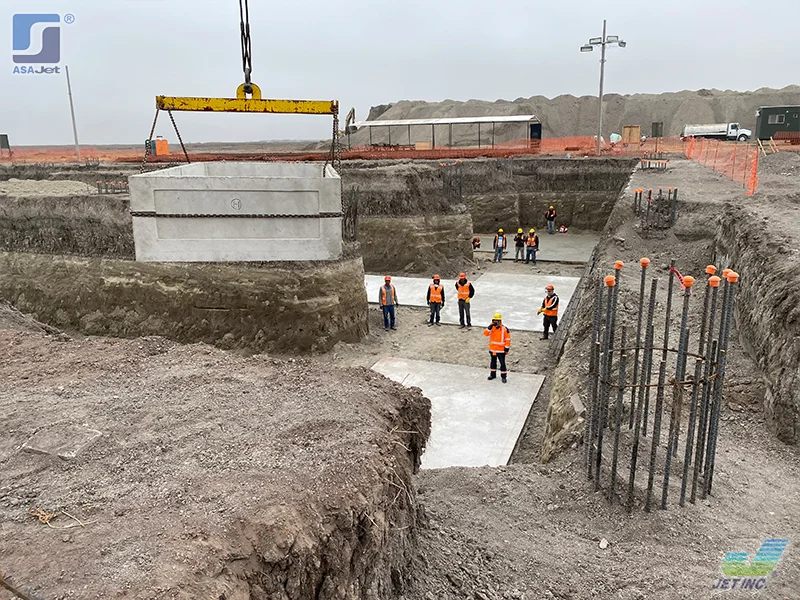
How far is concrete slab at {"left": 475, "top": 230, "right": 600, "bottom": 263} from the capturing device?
22.8m

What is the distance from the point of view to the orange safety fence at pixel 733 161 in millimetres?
17263

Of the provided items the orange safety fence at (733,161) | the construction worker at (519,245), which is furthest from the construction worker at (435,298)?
the orange safety fence at (733,161)

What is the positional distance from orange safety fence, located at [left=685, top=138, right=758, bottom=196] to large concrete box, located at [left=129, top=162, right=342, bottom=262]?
38.9 feet

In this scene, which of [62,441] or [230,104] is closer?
[62,441]

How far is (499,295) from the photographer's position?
17.5 metres

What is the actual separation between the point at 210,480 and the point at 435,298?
36.2ft

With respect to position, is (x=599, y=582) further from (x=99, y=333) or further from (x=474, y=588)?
(x=99, y=333)

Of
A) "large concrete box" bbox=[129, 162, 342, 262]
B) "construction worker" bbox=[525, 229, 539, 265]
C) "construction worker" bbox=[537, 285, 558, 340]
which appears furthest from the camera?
"construction worker" bbox=[525, 229, 539, 265]

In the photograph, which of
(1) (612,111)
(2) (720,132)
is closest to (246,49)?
(2) (720,132)

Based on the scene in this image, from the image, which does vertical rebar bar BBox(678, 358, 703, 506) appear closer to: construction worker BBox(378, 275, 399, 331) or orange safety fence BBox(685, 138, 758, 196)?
construction worker BBox(378, 275, 399, 331)

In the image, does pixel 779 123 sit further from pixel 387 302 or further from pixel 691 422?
pixel 691 422

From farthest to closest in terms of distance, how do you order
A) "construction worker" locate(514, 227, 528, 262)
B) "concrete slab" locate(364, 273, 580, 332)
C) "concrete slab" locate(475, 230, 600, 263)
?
"concrete slab" locate(475, 230, 600, 263) < "construction worker" locate(514, 227, 528, 262) < "concrete slab" locate(364, 273, 580, 332)

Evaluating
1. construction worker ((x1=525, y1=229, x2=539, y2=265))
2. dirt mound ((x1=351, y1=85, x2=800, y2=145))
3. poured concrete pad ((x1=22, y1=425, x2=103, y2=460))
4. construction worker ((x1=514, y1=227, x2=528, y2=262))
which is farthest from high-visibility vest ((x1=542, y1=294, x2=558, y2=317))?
dirt mound ((x1=351, y1=85, x2=800, y2=145))

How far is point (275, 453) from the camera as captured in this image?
4414 mm
